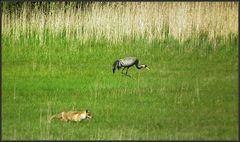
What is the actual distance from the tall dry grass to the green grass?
0.29 m

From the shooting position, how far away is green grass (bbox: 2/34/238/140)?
10.7 metres

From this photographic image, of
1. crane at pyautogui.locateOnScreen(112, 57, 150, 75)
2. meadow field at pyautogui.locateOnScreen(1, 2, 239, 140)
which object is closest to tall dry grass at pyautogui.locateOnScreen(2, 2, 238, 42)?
meadow field at pyautogui.locateOnScreen(1, 2, 239, 140)

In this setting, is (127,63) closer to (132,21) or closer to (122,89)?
(122,89)

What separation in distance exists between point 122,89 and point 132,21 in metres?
2.84

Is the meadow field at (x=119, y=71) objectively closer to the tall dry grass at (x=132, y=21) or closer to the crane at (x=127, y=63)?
the tall dry grass at (x=132, y=21)

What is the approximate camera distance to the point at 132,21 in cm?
1463

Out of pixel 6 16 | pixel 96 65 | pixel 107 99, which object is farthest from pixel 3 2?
pixel 107 99

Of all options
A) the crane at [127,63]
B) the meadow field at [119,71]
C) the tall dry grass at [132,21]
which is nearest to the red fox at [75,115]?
the meadow field at [119,71]

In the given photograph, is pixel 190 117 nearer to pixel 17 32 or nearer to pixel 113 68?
pixel 113 68

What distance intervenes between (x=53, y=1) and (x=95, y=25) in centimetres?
175

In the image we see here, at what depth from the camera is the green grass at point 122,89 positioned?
420 inches

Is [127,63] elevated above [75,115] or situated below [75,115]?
above

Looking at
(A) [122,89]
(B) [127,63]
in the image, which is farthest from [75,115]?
(B) [127,63]

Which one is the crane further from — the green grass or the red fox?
the red fox
